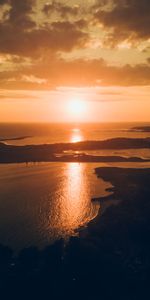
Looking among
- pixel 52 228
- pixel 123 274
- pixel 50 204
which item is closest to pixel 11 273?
pixel 123 274

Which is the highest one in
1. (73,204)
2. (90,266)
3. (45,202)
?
(45,202)

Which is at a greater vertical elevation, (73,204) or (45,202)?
(45,202)

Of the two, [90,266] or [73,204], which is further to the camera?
[73,204]

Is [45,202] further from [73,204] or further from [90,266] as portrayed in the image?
[90,266]

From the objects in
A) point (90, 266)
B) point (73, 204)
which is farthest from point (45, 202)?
point (90, 266)

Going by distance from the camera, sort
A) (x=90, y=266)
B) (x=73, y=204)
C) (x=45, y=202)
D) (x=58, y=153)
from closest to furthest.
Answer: (x=90, y=266)
(x=73, y=204)
(x=45, y=202)
(x=58, y=153)

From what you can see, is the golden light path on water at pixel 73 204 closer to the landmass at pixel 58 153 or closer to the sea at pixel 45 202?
the sea at pixel 45 202

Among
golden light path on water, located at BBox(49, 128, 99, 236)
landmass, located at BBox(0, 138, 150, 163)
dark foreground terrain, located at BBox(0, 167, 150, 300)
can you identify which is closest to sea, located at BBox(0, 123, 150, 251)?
golden light path on water, located at BBox(49, 128, 99, 236)

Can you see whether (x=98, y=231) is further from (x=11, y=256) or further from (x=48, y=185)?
(x=48, y=185)

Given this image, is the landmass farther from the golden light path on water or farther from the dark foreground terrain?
the dark foreground terrain
